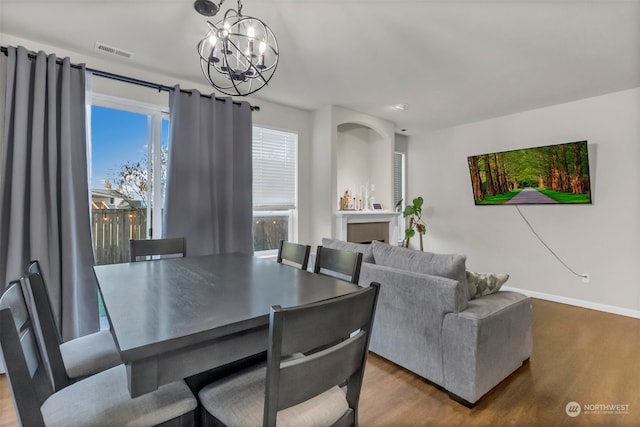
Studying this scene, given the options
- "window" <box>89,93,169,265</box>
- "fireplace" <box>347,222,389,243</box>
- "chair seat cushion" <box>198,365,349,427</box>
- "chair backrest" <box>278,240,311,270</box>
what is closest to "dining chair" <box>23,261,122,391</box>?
"chair seat cushion" <box>198,365,349,427</box>

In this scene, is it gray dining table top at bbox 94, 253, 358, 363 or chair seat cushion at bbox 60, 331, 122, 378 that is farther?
chair seat cushion at bbox 60, 331, 122, 378

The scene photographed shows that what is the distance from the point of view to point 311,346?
2.85 feet

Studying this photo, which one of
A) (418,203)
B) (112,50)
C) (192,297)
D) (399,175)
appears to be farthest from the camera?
(399,175)

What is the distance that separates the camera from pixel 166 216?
296 centimetres

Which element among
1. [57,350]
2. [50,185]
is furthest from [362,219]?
[57,350]

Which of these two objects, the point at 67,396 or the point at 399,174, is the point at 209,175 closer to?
the point at 67,396

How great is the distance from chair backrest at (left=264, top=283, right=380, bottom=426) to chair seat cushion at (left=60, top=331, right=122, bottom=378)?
98 cm

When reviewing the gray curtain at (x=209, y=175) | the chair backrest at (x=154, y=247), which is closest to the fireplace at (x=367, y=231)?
the gray curtain at (x=209, y=175)

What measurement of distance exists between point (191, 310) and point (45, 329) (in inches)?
29.9

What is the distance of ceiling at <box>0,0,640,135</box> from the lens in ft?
6.70

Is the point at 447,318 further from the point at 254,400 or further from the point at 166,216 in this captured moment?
the point at 166,216

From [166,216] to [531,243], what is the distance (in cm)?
465

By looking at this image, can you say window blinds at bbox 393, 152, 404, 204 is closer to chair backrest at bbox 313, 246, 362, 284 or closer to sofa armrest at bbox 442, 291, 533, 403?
sofa armrest at bbox 442, 291, 533, 403

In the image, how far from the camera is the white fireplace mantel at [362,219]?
4047 mm
